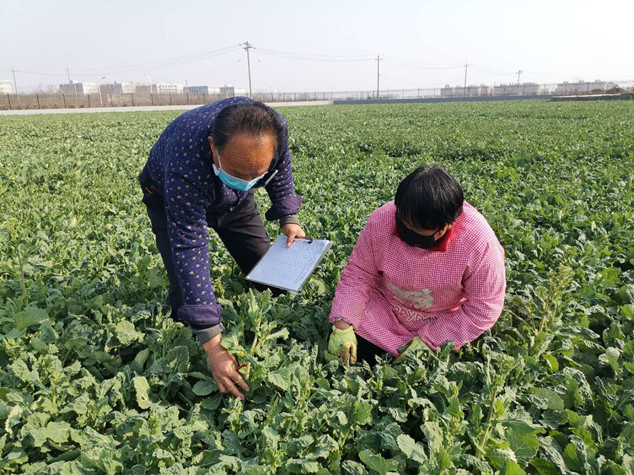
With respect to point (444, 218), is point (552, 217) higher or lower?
lower

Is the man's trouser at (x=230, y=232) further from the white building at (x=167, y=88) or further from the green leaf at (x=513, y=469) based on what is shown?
the white building at (x=167, y=88)

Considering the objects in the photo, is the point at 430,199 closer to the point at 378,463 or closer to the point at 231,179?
the point at 231,179

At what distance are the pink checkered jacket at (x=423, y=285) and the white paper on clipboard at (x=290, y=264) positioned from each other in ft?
0.72

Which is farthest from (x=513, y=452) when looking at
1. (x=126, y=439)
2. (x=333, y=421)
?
(x=126, y=439)

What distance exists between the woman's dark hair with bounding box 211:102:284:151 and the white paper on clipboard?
3.05ft

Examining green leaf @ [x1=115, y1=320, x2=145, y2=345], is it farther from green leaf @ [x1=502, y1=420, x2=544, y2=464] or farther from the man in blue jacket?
green leaf @ [x1=502, y1=420, x2=544, y2=464]

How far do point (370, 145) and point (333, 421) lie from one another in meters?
10.2

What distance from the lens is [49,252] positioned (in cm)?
378

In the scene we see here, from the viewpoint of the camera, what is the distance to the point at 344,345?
7.88ft

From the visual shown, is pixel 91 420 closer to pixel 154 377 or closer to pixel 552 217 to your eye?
pixel 154 377

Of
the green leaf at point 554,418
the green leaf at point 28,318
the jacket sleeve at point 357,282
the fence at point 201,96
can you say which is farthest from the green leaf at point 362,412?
the fence at point 201,96

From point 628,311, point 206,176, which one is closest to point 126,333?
point 206,176

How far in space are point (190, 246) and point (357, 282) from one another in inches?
38.2

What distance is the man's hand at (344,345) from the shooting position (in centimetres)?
240
